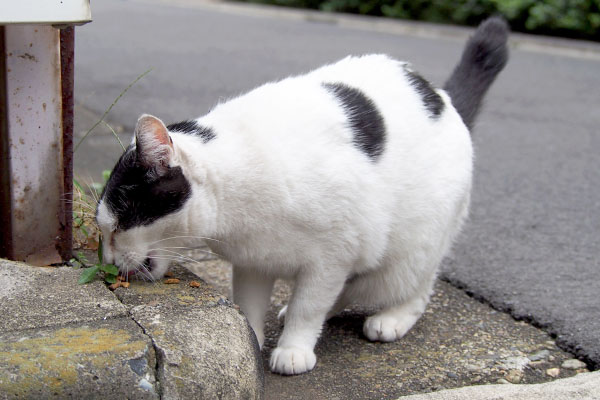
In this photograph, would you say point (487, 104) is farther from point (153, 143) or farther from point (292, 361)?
point (153, 143)

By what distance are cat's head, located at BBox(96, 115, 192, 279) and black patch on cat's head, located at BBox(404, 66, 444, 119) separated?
0.96m

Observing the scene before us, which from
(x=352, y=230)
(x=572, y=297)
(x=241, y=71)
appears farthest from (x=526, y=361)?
(x=241, y=71)

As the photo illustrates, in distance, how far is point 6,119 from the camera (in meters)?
2.40

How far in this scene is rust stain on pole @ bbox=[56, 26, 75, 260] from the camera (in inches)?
96.1

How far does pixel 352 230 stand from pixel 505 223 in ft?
5.42

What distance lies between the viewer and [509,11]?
10.2m

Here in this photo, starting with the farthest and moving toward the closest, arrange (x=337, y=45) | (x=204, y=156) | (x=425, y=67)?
(x=337, y=45) < (x=425, y=67) < (x=204, y=156)

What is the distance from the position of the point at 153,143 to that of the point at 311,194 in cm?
51

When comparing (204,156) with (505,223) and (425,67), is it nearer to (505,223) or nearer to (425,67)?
(505,223)

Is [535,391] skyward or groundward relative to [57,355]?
groundward

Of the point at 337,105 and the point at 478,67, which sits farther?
the point at 478,67

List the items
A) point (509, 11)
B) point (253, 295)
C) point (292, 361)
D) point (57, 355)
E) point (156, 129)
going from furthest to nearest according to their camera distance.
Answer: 1. point (509, 11)
2. point (253, 295)
3. point (292, 361)
4. point (156, 129)
5. point (57, 355)

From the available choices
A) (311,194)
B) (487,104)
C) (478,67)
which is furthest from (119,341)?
(487,104)

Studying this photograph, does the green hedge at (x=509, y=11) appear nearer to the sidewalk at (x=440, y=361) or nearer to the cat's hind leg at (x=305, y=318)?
the sidewalk at (x=440, y=361)
